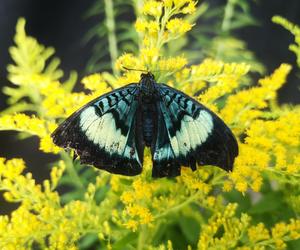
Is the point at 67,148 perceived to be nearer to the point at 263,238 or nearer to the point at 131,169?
the point at 131,169

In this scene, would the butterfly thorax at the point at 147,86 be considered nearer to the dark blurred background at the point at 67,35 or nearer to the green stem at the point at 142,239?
the green stem at the point at 142,239

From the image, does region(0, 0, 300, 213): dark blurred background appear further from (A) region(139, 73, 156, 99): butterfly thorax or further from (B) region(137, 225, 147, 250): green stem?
(A) region(139, 73, 156, 99): butterfly thorax

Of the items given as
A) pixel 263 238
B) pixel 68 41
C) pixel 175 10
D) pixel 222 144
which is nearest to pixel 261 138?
pixel 222 144

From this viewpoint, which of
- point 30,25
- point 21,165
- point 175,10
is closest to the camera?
point 175,10

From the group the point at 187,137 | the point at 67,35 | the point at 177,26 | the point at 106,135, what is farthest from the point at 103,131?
the point at 67,35

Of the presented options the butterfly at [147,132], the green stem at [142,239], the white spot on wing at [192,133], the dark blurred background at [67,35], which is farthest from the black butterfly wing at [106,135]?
the dark blurred background at [67,35]

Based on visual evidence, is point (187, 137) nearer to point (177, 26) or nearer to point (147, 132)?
point (147, 132)

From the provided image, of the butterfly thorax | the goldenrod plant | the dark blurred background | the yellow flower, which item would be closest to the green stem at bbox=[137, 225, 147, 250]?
the goldenrod plant
